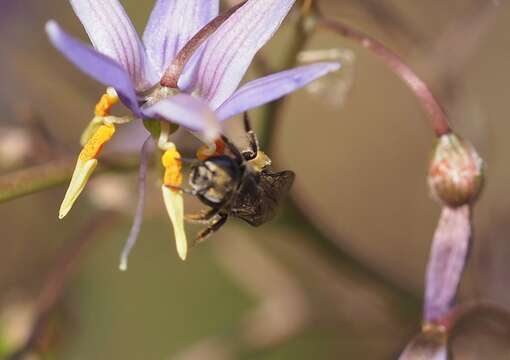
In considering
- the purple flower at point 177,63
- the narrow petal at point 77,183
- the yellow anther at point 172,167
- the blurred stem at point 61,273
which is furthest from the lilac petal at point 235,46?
the blurred stem at point 61,273

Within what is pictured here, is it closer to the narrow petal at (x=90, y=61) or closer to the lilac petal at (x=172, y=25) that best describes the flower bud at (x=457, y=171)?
the lilac petal at (x=172, y=25)

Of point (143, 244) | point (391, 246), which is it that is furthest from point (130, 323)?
point (391, 246)

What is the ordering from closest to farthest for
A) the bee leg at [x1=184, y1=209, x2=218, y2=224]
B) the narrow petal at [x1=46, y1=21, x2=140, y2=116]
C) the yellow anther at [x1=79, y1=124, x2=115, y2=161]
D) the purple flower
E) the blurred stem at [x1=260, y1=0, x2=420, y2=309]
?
1. the narrow petal at [x1=46, y1=21, x2=140, y2=116]
2. the purple flower
3. the yellow anther at [x1=79, y1=124, x2=115, y2=161]
4. the bee leg at [x1=184, y1=209, x2=218, y2=224]
5. the blurred stem at [x1=260, y1=0, x2=420, y2=309]

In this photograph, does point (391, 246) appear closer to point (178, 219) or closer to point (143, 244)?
point (143, 244)

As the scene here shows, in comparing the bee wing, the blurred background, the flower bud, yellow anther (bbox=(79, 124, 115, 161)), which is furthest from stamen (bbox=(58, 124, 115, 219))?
the flower bud

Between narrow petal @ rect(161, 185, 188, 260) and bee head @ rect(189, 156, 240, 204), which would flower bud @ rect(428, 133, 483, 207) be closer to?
bee head @ rect(189, 156, 240, 204)
